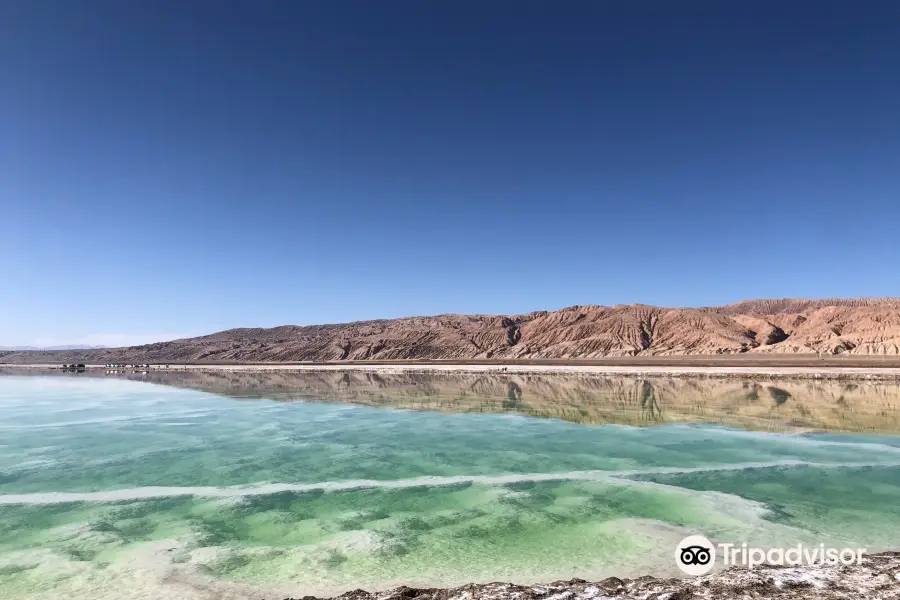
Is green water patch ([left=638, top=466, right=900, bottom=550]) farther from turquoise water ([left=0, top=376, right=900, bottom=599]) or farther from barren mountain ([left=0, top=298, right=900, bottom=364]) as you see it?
barren mountain ([left=0, top=298, right=900, bottom=364])

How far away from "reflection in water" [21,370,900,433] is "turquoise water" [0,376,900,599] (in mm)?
3767

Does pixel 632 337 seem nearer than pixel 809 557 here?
No

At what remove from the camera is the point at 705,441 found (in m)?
18.4

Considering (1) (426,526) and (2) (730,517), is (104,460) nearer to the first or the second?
(1) (426,526)

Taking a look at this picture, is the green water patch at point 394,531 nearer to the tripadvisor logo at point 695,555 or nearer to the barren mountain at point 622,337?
the tripadvisor logo at point 695,555

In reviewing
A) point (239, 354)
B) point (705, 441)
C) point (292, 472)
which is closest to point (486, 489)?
point (292, 472)

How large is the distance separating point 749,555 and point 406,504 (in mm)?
6668

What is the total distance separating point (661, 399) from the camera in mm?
32438

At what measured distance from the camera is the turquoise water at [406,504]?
7871 mm

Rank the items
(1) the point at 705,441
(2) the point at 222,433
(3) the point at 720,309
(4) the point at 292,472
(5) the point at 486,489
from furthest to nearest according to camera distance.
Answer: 1. (3) the point at 720,309
2. (2) the point at 222,433
3. (1) the point at 705,441
4. (4) the point at 292,472
5. (5) the point at 486,489

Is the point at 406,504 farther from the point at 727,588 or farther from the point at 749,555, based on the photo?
the point at 727,588

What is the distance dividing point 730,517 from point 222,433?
65.8ft

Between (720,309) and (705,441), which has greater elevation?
(720,309)

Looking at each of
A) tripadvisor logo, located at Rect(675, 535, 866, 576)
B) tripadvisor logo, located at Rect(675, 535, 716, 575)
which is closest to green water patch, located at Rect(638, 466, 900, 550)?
tripadvisor logo, located at Rect(675, 535, 866, 576)
